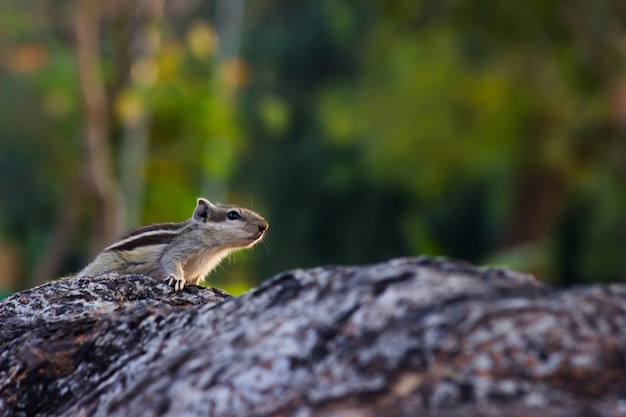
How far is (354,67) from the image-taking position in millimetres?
38375

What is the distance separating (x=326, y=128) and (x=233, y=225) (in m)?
27.8

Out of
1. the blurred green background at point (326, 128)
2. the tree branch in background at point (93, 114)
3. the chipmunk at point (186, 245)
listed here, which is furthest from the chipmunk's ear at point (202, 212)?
the tree branch in background at point (93, 114)

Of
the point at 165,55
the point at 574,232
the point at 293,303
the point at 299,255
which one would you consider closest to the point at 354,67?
the point at 299,255

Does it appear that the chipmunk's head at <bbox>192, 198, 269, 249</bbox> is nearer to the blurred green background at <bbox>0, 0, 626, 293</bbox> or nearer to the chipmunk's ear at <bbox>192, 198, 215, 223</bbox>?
the chipmunk's ear at <bbox>192, 198, 215, 223</bbox>

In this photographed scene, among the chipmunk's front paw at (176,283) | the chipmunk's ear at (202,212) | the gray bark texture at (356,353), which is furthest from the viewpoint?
the chipmunk's ear at (202,212)

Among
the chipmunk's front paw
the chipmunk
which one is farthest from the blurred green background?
the chipmunk's front paw

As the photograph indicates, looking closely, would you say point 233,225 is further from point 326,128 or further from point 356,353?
point 326,128

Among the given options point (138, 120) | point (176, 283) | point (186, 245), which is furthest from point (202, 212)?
point (138, 120)

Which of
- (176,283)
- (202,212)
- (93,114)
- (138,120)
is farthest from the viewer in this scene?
(138,120)

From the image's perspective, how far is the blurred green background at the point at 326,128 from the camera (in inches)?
816

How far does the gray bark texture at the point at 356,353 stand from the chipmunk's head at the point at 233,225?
345cm

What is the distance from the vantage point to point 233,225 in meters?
7.53

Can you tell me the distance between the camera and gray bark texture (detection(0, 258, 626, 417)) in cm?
306

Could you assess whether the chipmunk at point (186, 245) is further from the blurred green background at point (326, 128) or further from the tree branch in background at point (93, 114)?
Answer: the tree branch in background at point (93, 114)
